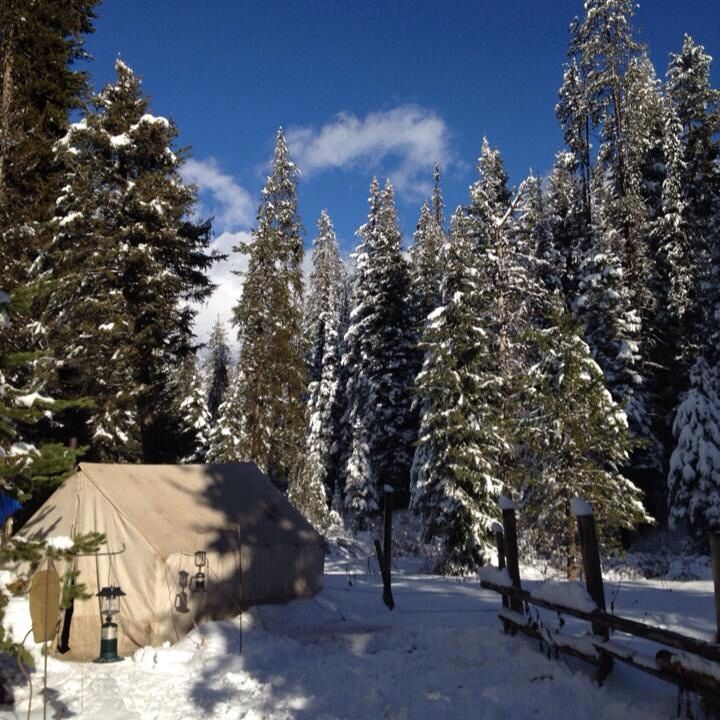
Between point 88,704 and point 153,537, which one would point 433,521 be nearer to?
point 153,537

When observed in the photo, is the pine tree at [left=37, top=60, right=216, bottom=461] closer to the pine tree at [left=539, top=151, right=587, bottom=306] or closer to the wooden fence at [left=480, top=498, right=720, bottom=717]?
the wooden fence at [left=480, top=498, right=720, bottom=717]

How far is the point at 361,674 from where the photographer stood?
8.97 metres

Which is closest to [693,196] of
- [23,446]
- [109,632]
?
[109,632]

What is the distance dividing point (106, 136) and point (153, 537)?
1401 centimetres

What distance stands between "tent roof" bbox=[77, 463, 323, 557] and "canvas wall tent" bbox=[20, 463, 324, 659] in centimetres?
3

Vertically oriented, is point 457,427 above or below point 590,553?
above

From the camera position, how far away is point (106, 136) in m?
20.1

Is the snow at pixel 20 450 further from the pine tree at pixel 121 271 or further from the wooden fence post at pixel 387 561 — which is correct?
the pine tree at pixel 121 271

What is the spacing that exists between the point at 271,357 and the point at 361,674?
57.3 ft

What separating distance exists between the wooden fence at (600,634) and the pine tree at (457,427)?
31.2 feet

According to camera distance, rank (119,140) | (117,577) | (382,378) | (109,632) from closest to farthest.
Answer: (109,632) < (117,577) < (119,140) < (382,378)

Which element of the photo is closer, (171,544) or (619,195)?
(171,544)

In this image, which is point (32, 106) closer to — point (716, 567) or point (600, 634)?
point (600, 634)

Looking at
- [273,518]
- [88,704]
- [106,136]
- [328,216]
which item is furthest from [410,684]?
[328,216]
